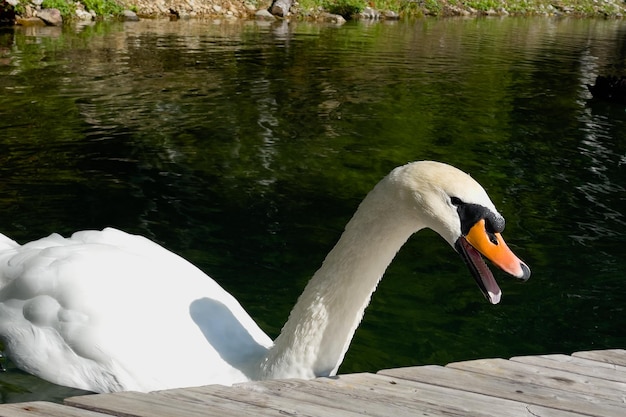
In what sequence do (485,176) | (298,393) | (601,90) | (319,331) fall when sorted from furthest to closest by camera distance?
1. (601,90)
2. (485,176)
3. (319,331)
4. (298,393)

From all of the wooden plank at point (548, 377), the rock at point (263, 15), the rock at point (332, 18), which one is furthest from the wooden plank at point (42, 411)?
the rock at point (332, 18)

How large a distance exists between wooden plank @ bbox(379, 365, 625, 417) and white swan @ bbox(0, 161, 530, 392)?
1.57ft

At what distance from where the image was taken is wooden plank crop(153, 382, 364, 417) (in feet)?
8.30

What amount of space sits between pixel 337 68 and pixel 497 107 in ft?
17.3

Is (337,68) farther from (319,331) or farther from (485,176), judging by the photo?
(319,331)

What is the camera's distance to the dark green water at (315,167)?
6.15 meters

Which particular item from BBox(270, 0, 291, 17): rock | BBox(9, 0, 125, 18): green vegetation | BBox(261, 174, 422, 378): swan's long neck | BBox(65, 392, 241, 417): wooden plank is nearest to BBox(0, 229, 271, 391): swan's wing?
BBox(261, 174, 422, 378): swan's long neck

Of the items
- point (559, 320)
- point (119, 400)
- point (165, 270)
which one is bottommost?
point (559, 320)

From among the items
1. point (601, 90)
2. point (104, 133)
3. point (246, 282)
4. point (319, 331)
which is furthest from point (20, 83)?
point (319, 331)

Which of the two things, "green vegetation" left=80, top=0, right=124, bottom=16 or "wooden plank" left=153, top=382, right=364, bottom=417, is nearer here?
"wooden plank" left=153, top=382, right=364, bottom=417

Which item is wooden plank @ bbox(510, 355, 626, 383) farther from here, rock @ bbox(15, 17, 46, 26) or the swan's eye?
rock @ bbox(15, 17, 46, 26)

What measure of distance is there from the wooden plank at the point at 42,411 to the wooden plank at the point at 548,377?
4.62 feet

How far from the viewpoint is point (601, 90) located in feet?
54.0

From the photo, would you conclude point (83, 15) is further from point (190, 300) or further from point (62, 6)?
point (190, 300)
